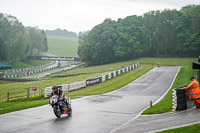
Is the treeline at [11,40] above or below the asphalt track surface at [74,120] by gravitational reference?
above

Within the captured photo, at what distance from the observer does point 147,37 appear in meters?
96.1

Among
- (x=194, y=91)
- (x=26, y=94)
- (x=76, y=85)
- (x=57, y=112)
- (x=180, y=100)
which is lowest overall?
(x=26, y=94)

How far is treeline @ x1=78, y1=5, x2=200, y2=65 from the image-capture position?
91.6 m

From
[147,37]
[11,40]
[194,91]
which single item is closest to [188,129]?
[194,91]

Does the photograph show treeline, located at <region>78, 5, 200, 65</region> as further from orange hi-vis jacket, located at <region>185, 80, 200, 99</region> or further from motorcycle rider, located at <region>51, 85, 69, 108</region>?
motorcycle rider, located at <region>51, 85, 69, 108</region>

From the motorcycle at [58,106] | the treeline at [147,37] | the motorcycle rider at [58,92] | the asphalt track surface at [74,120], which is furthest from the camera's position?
the treeline at [147,37]

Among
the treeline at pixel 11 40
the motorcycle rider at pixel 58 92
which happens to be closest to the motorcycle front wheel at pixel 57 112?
the motorcycle rider at pixel 58 92

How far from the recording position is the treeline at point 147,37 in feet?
301

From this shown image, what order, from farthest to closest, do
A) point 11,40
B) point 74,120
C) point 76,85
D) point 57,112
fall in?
point 11,40
point 76,85
point 57,112
point 74,120

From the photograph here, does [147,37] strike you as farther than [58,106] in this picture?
Yes

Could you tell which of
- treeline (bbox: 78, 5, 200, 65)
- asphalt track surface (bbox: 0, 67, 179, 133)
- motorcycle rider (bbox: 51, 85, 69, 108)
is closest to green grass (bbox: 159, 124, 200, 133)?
asphalt track surface (bbox: 0, 67, 179, 133)

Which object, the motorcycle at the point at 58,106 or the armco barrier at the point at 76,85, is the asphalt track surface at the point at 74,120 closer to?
the motorcycle at the point at 58,106

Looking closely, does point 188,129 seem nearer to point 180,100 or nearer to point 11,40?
point 180,100

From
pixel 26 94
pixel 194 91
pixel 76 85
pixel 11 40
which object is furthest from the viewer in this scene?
pixel 11 40
